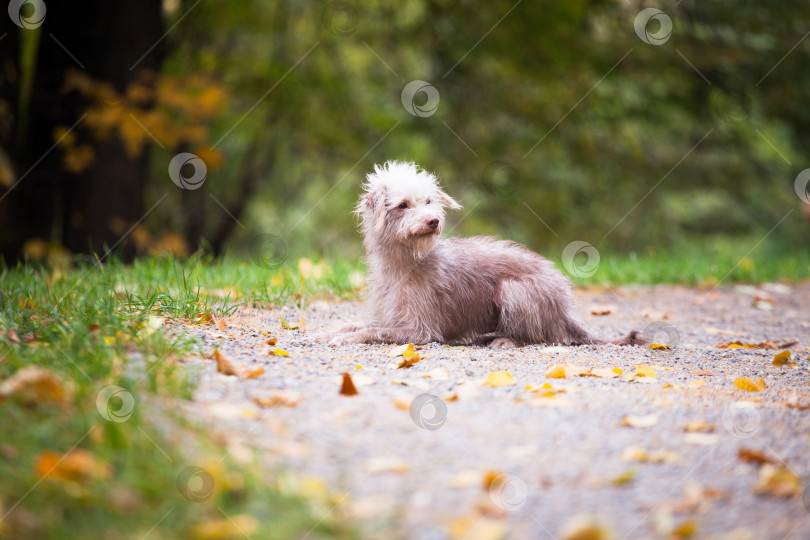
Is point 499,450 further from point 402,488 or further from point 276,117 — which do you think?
point 276,117

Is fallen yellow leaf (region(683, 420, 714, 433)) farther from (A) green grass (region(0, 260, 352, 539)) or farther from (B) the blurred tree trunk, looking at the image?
(B) the blurred tree trunk

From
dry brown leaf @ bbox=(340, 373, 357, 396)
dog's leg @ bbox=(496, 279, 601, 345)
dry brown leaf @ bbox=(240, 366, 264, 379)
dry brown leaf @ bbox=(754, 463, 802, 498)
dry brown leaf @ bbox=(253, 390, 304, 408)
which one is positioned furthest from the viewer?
dog's leg @ bbox=(496, 279, 601, 345)

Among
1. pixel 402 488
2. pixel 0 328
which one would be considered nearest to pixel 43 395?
pixel 0 328

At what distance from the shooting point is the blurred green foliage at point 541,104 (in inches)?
433

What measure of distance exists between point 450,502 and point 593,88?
1006cm

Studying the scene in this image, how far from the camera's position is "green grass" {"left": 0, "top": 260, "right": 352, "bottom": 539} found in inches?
102

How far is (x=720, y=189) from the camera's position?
12.3 m

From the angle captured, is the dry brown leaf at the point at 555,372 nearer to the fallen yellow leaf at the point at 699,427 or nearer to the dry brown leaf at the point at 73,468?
the fallen yellow leaf at the point at 699,427

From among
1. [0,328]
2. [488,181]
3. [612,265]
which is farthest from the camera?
[488,181]

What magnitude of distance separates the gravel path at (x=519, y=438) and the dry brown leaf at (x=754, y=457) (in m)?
0.01

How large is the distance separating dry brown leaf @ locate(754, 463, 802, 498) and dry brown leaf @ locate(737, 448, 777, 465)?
0.34 ft
